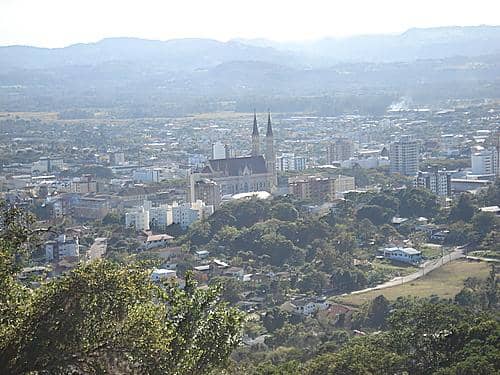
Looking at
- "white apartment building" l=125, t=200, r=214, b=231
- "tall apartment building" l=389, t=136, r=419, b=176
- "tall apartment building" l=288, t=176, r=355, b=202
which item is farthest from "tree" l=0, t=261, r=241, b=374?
"tall apartment building" l=389, t=136, r=419, b=176

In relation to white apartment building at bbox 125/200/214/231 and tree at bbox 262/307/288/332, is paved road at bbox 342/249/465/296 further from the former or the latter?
white apartment building at bbox 125/200/214/231

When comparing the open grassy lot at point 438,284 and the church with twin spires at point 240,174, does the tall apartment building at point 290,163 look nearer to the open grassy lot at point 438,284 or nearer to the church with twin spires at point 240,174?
the church with twin spires at point 240,174

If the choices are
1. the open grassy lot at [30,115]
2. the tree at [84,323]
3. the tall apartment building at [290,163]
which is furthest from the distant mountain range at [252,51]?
the tree at [84,323]

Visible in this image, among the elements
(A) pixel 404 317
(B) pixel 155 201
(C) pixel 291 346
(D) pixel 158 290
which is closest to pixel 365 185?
(B) pixel 155 201

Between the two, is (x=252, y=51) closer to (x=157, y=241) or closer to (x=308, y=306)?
(x=157, y=241)

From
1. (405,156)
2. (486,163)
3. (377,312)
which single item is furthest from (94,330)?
(405,156)

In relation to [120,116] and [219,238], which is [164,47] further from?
[219,238]

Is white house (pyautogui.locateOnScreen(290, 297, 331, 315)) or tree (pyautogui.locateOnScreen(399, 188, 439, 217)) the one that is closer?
white house (pyautogui.locateOnScreen(290, 297, 331, 315))
